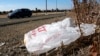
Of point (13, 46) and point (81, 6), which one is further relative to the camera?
point (13, 46)

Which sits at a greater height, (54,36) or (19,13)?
(54,36)

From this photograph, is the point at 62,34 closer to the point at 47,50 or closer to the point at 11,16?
the point at 47,50

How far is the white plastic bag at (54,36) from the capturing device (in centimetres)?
574

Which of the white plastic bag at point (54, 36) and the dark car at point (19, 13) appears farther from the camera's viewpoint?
the dark car at point (19, 13)

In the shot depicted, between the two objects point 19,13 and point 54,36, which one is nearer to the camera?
point 54,36

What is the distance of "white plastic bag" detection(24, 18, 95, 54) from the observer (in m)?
5.74

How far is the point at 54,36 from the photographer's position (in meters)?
5.89

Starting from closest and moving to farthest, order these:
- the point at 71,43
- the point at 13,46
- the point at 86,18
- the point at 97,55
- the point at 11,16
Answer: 1. the point at 97,55
2. the point at 71,43
3. the point at 86,18
4. the point at 13,46
5. the point at 11,16

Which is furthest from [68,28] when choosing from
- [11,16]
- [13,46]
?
[11,16]

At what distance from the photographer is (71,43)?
18.8 feet

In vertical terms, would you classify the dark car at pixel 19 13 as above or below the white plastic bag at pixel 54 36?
below

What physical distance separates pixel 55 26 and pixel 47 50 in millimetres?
723

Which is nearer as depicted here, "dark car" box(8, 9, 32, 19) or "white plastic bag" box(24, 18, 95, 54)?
"white plastic bag" box(24, 18, 95, 54)

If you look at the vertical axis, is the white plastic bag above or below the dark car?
above
